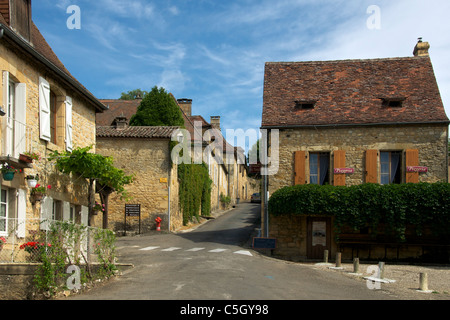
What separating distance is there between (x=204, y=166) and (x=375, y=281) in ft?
64.5

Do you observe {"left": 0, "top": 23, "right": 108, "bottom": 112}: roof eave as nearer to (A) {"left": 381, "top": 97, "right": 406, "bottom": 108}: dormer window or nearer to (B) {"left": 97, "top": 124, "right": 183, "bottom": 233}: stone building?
(B) {"left": 97, "top": 124, "right": 183, "bottom": 233}: stone building

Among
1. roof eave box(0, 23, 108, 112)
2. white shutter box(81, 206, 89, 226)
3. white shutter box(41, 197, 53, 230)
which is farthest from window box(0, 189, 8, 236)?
white shutter box(81, 206, 89, 226)

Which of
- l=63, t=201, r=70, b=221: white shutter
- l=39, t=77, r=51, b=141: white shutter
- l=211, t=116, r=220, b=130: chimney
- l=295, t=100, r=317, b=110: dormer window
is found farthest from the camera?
l=211, t=116, r=220, b=130: chimney

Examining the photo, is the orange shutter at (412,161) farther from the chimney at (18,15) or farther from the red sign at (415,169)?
the chimney at (18,15)

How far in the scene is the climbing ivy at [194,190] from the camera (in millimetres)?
25750

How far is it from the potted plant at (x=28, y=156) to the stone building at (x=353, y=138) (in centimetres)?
1011

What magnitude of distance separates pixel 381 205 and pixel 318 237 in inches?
119

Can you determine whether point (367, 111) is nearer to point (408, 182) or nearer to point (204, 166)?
point (408, 182)

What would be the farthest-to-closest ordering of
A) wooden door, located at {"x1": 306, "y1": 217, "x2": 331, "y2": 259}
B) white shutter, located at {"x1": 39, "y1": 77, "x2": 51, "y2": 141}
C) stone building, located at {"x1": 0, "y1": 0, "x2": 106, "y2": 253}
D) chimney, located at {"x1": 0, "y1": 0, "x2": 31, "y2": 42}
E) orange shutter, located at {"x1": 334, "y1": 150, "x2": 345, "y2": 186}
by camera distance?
wooden door, located at {"x1": 306, "y1": 217, "x2": 331, "y2": 259} < orange shutter, located at {"x1": 334, "y1": 150, "x2": 345, "y2": 186} < white shutter, located at {"x1": 39, "y1": 77, "x2": 51, "y2": 141} < chimney, located at {"x1": 0, "y1": 0, "x2": 31, "y2": 42} < stone building, located at {"x1": 0, "y1": 0, "x2": 106, "y2": 253}

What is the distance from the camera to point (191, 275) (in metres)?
11.4

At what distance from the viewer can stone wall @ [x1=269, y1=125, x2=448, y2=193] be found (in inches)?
722

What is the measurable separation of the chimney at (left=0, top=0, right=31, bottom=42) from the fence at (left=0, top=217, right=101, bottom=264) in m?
4.60

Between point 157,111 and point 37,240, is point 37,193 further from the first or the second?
point 157,111
